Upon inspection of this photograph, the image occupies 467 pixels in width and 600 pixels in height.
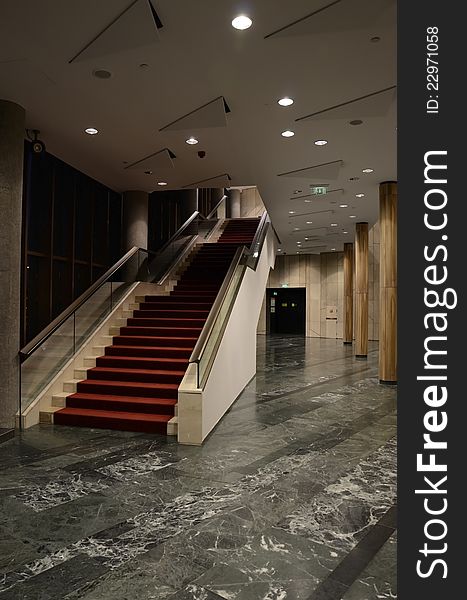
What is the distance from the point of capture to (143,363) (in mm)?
7746

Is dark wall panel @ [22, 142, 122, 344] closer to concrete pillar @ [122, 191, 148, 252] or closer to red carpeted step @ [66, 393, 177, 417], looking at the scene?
concrete pillar @ [122, 191, 148, 252]

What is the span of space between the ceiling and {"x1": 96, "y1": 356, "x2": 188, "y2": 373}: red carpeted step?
3591mm

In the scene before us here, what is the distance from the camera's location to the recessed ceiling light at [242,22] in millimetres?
4516

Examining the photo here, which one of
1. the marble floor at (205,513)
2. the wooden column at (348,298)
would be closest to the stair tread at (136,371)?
the marble floor at (205,513)

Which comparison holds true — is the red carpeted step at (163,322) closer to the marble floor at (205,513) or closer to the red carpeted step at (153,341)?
the red carpeted step at (153,341)

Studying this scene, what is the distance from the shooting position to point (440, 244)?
7.11ft

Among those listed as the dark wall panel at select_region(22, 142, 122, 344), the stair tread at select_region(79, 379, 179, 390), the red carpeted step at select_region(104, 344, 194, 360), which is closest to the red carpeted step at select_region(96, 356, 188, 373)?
the red carpeted step at select_region(104, 344, 194, 360)

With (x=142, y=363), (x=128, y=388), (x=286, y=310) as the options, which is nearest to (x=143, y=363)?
(x=142, y=363)

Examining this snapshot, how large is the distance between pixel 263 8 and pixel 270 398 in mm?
5933

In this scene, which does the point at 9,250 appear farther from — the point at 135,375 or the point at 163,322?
the point at 163,322

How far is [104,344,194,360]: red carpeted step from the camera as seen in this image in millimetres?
7938

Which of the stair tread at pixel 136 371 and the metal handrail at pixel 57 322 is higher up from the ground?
the metal handrail at pixel 57 322

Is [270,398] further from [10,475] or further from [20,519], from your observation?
[20,519]

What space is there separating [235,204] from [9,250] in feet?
67.6
